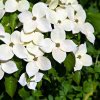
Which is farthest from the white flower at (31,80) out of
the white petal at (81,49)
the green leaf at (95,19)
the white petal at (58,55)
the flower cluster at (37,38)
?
the green leaf at (95,19)

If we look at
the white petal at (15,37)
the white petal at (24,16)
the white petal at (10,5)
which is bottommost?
the white petal at (15,37)

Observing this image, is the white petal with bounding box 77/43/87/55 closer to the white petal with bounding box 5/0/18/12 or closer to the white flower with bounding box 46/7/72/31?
the white flower with bounding box 46/7/72/31

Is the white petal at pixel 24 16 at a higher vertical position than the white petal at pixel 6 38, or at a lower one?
higher

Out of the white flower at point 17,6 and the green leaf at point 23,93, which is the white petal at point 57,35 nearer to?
the white flower at point 17,6

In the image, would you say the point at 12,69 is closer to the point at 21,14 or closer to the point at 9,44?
the point at 9,44

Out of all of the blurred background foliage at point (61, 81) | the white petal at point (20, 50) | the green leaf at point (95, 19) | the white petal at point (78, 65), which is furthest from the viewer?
the green leaf at point (95, 19)

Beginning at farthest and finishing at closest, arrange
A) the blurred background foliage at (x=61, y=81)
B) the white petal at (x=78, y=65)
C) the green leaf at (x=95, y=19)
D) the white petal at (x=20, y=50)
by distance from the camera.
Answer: the green leaf at (x=95, y=19) < the white petal at (x=78, y=65) < the blurred background foliage at (x=61, y=81) < the white petal at (x=20, y=50)

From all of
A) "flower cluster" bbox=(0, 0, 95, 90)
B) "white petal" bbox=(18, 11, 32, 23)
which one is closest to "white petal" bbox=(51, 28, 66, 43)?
"flower cluster" bbox=(0, 0, 95, 90)

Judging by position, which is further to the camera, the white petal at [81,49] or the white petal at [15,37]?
the white petal at [81,49]

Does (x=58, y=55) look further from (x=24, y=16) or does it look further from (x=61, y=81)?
(x=61, y=81)

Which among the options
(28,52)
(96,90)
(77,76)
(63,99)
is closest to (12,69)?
(28,52)
